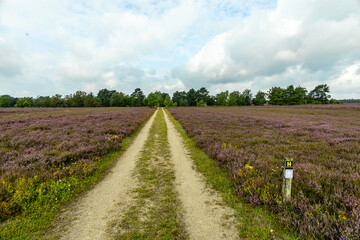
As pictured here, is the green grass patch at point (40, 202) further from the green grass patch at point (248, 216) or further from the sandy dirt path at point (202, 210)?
the green grass patch at point (248, 216)

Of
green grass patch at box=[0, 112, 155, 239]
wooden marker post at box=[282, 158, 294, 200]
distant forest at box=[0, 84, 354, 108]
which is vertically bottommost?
green grass patch at box=[0, 112, 155, 239]

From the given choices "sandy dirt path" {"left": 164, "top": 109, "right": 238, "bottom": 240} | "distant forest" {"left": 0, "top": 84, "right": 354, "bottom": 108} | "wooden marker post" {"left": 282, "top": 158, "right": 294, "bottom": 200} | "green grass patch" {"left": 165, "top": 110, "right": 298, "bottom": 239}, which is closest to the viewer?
"green grass patch" {"left": 165, "top": 110, "right": 298, "bottom": 239}

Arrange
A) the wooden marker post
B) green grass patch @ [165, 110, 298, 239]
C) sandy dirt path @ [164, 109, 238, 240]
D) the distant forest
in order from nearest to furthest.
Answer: green grass patch @ [165, 110, 298, 239], sandy dirt path @ [164, 109, 238, 240], the wooden marker post, the distant forest

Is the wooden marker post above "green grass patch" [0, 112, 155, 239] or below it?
above

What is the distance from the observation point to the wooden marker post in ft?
12.2

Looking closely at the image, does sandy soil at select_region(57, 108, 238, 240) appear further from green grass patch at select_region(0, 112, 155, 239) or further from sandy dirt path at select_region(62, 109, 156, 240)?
green grass patch at select_region(0, 112, 155, 239)

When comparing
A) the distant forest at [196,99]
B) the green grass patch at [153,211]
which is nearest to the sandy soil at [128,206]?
Result: the green grass patch at [153,211]

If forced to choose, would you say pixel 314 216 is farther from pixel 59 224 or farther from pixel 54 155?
pixel 54 155

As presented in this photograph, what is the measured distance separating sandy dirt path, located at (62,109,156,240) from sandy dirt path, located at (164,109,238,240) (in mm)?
1925

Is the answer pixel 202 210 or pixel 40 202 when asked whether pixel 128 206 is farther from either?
pixel 40 202

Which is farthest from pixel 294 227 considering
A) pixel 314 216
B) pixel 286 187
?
pixel 286 187

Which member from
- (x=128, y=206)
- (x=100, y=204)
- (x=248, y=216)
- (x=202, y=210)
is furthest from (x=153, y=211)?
(x=248, y=216)

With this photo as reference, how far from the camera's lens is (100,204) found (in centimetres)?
442

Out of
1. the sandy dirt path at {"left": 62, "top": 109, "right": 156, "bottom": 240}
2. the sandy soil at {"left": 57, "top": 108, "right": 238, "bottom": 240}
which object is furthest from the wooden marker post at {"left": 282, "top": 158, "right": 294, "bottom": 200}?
the sandy dirt path at {"left": 62, "top": 109, "right": 156, "bottom": 240}
